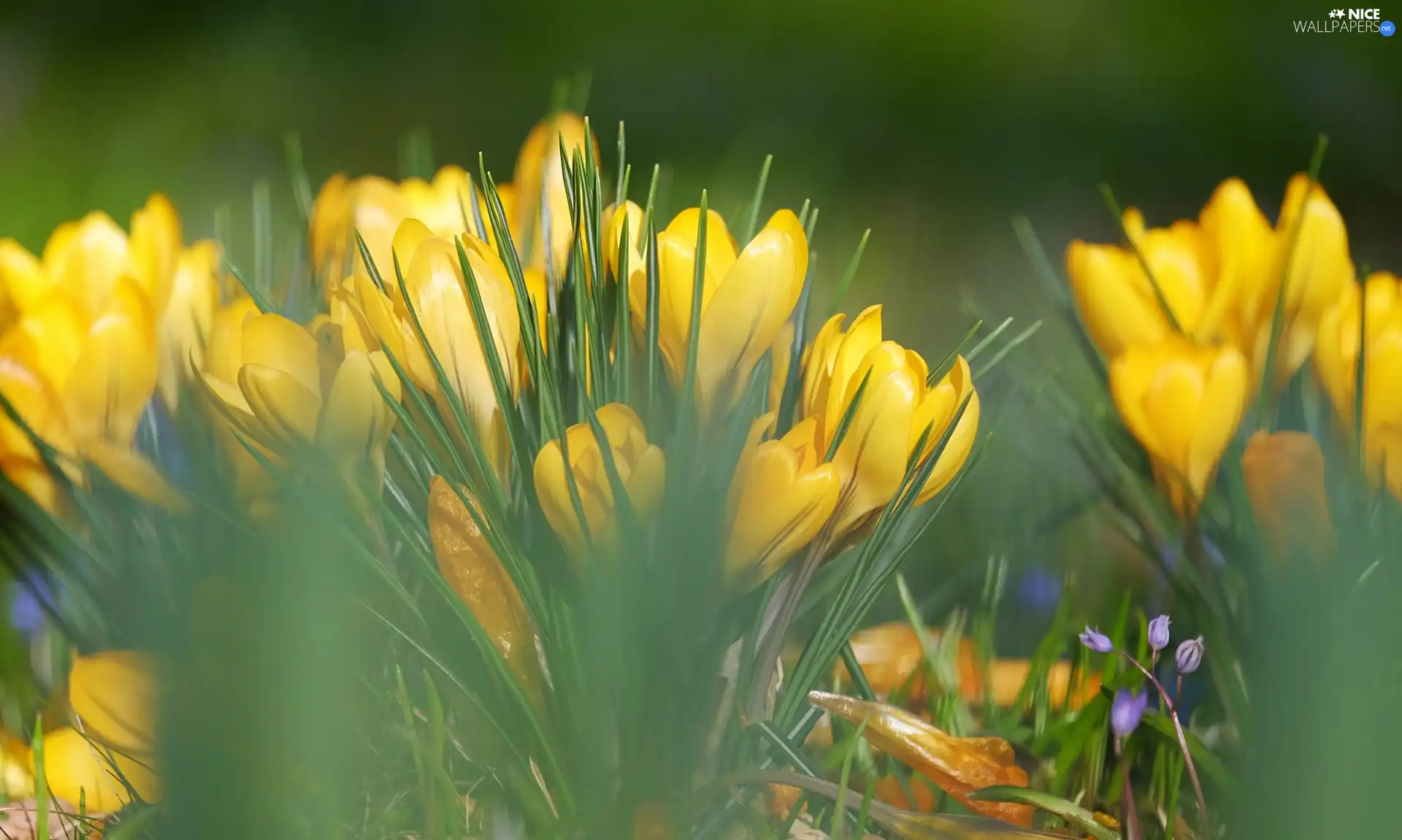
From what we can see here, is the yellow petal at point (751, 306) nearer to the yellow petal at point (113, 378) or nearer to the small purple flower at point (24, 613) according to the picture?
the yellow petal at point (113, 378)

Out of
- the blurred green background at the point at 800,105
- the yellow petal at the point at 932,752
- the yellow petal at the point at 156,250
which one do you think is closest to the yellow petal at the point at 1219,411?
the yellow petal at the point at 932,752

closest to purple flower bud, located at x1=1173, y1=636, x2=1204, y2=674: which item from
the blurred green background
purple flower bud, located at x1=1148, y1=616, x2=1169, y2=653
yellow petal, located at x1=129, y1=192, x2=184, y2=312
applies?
purple flower bud, located at x1=1148, y1=616, x2=1169, y2=653

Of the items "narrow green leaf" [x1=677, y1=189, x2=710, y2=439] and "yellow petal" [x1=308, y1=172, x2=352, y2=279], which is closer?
"narrow green leaf" [x1=677, y1=189, x2=710, y2=439]

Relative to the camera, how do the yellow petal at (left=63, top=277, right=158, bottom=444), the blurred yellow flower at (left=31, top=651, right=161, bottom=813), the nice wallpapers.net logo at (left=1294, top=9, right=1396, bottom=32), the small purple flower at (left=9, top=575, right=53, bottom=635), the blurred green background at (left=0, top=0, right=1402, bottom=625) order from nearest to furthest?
the blurred yellow flower at (left=31, top=651, right=161, bottom=813) → the yellow petal at (left=63, top=277, right=158, bottom=444) → the small purple flower at (left=9, top=575, right=53, bottom=635) → the nice wallpapers.net logo at (left=1294, top=9, right=1396, bottom=32) → the blurred green background at (left=0, top=0, right=1402, bottom=625)

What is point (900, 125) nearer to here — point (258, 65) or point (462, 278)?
point (258, 65)

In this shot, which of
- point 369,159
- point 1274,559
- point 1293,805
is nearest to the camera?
point 1293,805

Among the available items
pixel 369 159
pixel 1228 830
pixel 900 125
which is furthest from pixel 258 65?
pixel 1228 830

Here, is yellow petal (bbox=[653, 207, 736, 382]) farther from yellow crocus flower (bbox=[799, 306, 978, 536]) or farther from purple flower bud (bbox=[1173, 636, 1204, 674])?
purple flower bud (bbox=[1173, 636, 1204, 674])
